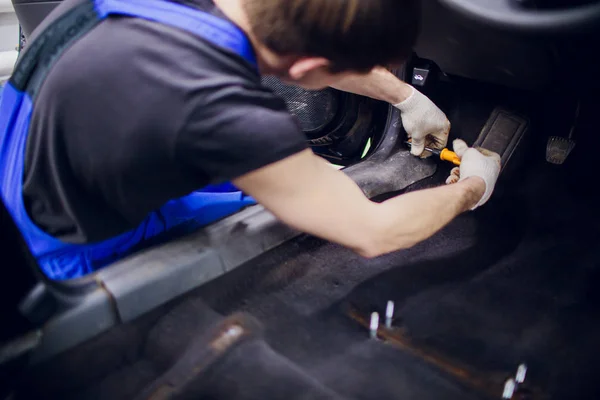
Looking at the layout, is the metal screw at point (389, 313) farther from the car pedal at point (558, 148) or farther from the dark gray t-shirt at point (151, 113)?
the car pedal at point (558, 148)

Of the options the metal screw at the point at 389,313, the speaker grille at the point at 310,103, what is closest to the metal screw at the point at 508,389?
the metal screw at the point at 389,313

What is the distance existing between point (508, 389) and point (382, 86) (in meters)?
0.63

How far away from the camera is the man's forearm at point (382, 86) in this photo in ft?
3.43

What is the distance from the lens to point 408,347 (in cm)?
77

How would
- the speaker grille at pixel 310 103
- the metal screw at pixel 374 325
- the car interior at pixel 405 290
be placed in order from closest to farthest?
the car interior at pixel 405 290, the metal screw at pixel 374 325, the speaker grille at pixel 310 103

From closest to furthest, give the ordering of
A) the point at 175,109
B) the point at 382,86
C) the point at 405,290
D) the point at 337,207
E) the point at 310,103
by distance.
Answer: the point at 175,109 → the point at 337,207 → the point at 405,290 → the point at 382,86 → the point at 310,103

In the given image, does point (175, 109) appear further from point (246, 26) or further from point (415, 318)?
point (415, 318)

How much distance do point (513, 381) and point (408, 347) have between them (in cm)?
15

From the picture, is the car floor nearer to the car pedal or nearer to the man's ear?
the car pedal

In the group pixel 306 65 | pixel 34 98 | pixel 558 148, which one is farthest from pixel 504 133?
pixel 34 98

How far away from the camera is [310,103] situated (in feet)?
4.20

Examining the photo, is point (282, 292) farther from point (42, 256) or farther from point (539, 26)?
point (539, 26)

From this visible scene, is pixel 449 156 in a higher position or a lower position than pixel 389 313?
higher

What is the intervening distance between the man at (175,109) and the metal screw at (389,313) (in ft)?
0.59
